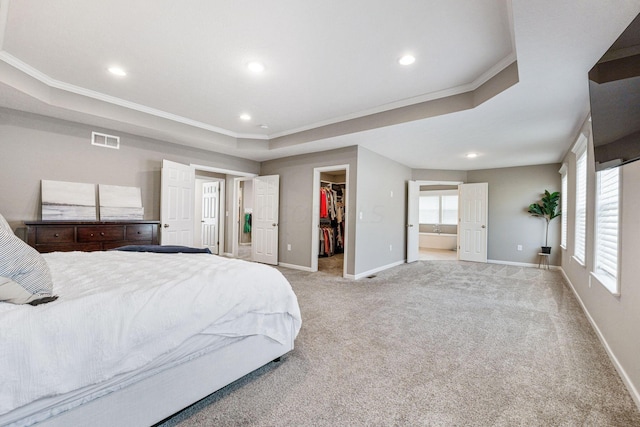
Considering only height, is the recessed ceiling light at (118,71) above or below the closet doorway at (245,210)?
above

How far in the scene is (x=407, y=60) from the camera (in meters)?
2.58

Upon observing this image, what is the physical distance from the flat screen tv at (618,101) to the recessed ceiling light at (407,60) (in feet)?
4.73

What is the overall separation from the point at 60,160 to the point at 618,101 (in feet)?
17.2

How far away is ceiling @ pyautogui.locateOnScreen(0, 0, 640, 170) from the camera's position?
A: 1.95 meters

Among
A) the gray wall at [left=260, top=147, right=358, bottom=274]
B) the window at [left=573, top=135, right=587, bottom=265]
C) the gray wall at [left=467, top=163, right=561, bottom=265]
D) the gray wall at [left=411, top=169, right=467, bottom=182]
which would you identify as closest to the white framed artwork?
the gray wall at [left=260, top=147, right=358, bottom=274]

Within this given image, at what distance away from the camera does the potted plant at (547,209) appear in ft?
18.8

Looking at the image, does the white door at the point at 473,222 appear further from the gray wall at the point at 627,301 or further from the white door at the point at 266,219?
the white door at the point at 266,219

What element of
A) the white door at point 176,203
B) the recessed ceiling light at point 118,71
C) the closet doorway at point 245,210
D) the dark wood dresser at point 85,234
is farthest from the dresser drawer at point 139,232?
the closet doorway at point 245,210

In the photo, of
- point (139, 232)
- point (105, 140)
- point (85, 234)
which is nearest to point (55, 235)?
point (85, 234)

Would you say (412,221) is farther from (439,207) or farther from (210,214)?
(210,214)

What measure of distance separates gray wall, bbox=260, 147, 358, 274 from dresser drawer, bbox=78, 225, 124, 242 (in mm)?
2808

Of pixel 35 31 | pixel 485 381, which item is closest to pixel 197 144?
pixel 35 31

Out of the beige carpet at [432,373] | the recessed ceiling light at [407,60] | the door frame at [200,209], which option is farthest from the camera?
the door frame at [200,209]

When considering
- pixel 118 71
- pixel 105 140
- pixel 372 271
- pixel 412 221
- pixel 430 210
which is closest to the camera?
pixel 118 71
